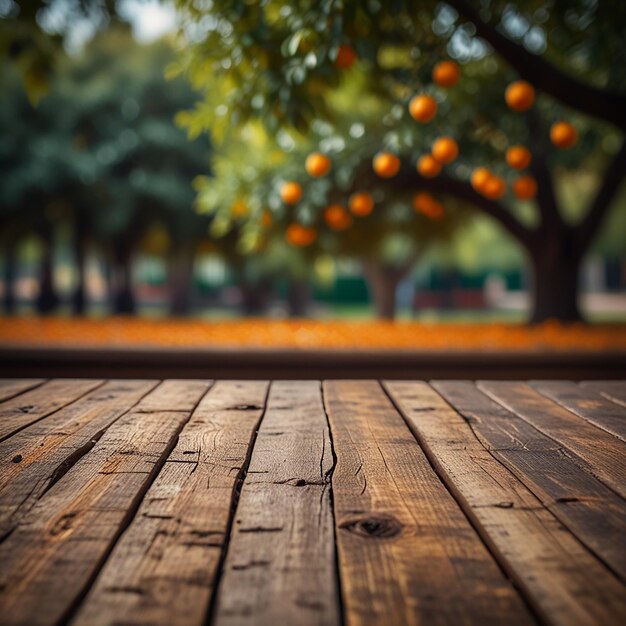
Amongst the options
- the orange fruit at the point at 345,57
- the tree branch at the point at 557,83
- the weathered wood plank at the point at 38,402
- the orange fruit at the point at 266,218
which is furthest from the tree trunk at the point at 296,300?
the weathered wood plank at the point at 38,402

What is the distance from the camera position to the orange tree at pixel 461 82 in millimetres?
Answer: 3822

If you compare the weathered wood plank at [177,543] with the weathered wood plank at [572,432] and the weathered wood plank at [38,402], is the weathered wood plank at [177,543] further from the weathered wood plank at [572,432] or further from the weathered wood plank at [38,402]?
the weathered wood plank at [572,432]

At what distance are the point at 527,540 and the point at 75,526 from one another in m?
0.90

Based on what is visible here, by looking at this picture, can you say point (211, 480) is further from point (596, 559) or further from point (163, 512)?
point (596, 559)

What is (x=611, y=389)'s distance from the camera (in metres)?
2.91

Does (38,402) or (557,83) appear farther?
(557,83)

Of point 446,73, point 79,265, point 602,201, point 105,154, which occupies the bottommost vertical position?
point 79,265

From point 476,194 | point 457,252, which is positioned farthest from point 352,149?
point 457,252

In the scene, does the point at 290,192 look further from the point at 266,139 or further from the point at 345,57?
the point at 345,57

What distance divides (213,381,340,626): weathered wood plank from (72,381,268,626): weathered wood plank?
0.13 ft

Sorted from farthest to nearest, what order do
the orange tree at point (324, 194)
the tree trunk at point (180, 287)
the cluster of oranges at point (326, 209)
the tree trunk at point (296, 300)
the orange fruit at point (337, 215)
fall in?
the tree trunk at point (296, 300) → the tree trunk at point (180, 287) → the orange fruit at point (337, 215) → the orange tree at point (324, 194) → the cluster of oranges at point (326, 209)

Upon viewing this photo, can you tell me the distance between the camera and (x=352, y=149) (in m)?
7.88

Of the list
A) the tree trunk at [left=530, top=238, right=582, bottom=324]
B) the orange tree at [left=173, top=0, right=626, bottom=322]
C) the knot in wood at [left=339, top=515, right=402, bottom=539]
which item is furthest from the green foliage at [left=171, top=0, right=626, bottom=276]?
the knot in wood at [left=339, top=515, right=402, bottom=539]

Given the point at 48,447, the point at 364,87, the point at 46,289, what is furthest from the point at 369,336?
the point at 46,289
